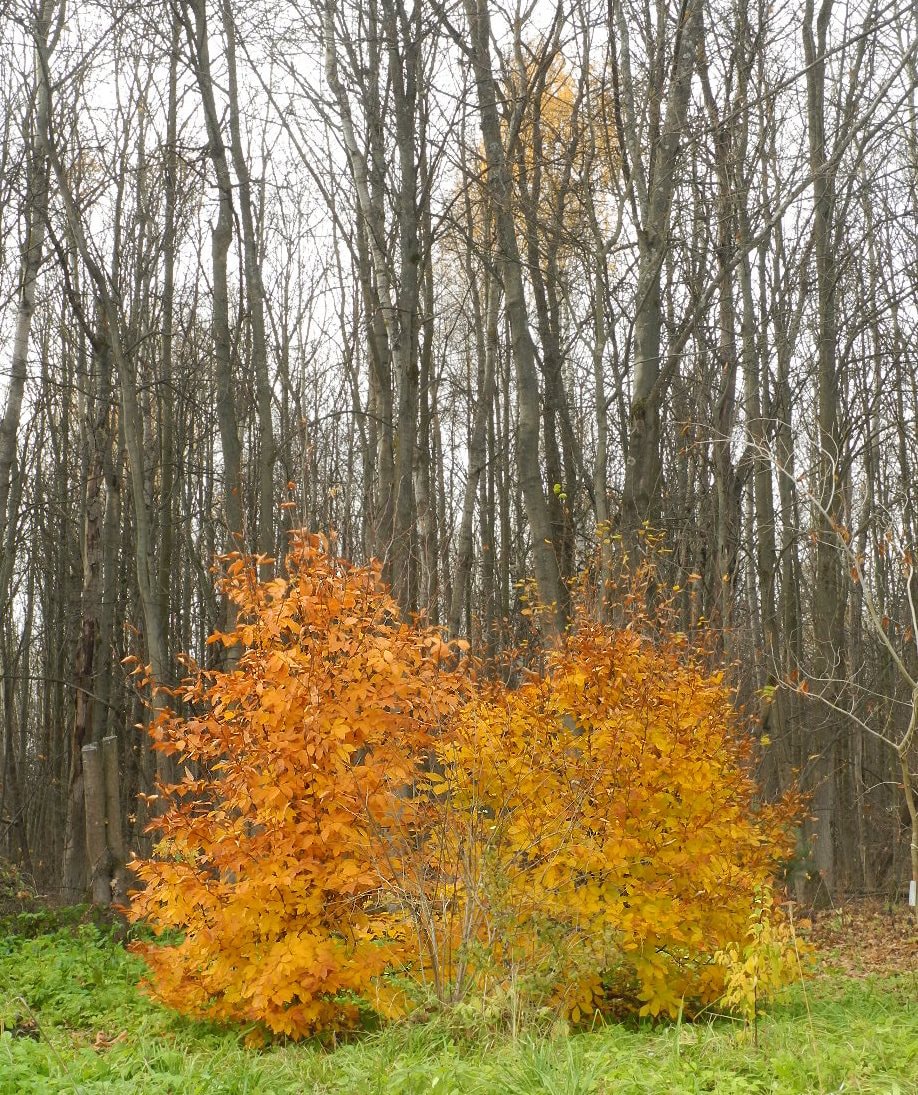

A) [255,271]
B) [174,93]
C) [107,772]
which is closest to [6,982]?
[107,772]

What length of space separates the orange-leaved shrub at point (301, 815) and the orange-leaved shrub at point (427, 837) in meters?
0.01

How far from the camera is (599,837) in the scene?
587 cm

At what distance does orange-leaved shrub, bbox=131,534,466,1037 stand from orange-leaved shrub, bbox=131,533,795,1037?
0.05ft

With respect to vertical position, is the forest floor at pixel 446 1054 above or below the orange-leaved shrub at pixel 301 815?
below

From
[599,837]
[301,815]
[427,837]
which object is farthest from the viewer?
[427,837]

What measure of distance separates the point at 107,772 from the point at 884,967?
6692 millimetres

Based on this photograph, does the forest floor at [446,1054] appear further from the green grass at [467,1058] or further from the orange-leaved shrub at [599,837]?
the orange-leaved shrub at [599,837]

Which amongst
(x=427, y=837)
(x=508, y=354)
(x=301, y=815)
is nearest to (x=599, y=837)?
(x=427, y=837)

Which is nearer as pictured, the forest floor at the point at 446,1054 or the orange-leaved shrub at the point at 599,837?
the forest floor at the point at 446,1054

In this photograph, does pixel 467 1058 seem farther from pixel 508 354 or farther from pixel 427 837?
pixel 508 354

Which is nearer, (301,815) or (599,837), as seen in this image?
(301,815)

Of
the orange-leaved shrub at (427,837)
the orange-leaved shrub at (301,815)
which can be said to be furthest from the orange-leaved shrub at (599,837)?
the orange-leaved shrub at (301,815)

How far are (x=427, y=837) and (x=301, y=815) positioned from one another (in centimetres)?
80

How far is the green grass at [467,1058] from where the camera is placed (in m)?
3.86
